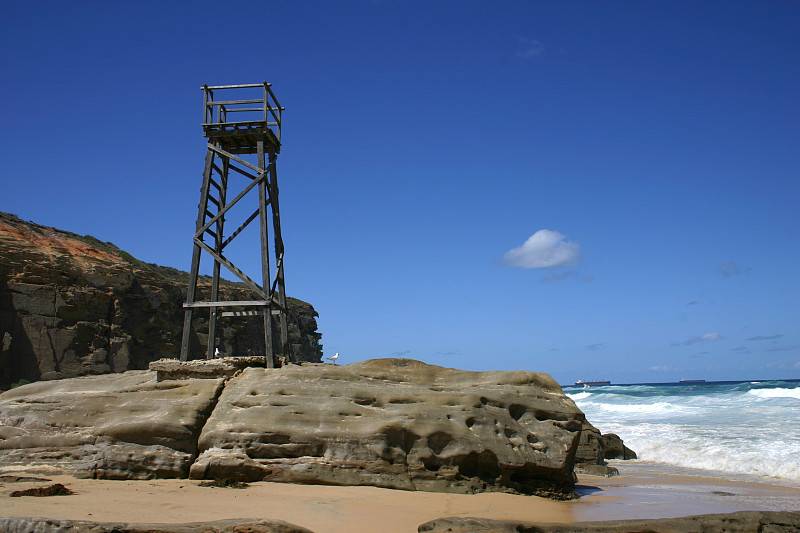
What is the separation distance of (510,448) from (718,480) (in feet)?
21.3

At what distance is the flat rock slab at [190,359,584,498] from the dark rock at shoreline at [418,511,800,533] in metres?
2.33

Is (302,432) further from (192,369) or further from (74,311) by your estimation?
(74,311)

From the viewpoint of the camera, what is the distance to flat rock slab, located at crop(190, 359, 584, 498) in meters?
7.52

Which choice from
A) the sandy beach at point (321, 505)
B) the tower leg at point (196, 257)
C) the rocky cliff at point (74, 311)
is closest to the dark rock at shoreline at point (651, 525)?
the sandy beach at point (321, 505)

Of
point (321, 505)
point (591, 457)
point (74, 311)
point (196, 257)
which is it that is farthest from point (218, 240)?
point (74, 311)

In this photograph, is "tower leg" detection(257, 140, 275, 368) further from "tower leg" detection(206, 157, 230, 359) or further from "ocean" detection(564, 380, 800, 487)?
"ocean" detection(564, 380, 800, 487)

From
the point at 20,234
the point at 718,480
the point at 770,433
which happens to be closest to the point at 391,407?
the point at 718,480

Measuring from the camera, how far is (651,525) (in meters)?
5.47

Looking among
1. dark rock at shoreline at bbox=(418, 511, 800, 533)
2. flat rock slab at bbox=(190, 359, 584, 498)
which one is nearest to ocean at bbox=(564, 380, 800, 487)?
flat rock slab at bbox=(190, 359, 584, 498)

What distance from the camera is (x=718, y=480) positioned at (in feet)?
39.3

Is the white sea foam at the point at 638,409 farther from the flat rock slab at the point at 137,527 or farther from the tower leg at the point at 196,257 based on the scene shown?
the flat rock slab at the point at 137,527

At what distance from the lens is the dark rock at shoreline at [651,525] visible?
522cm

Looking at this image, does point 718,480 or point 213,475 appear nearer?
point 213,475

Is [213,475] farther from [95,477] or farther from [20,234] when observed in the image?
[20,234]
